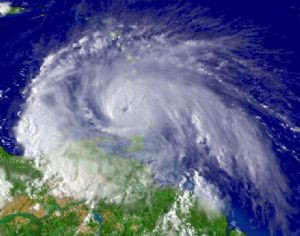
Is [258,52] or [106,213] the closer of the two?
[106,213]

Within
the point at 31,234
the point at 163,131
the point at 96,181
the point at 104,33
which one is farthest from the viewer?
the point at 104,33

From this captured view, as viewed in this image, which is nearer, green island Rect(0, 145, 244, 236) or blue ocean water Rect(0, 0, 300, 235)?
green island Rect(0, 145, 244, 236)

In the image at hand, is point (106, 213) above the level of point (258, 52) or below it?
below

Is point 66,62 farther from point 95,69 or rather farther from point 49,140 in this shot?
point 49,140

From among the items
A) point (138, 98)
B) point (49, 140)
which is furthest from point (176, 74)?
point (49, 140)

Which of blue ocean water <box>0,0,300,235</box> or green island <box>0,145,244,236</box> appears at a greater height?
blue ocean water <box>0,0,300,235</box>
